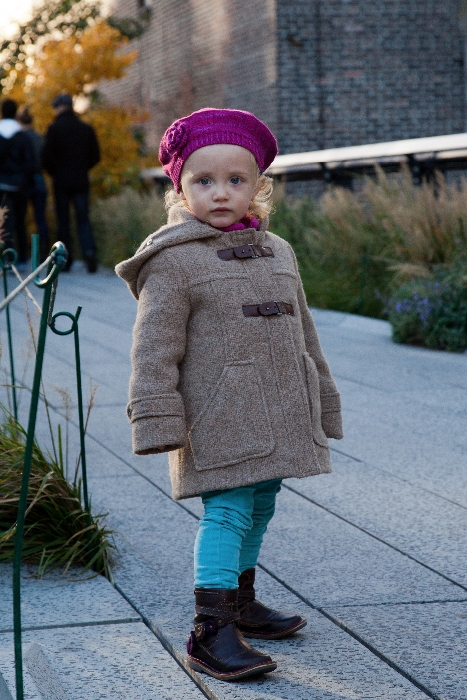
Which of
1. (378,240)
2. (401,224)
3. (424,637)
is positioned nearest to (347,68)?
(378,240)

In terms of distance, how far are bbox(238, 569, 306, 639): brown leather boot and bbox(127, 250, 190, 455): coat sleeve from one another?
52cm

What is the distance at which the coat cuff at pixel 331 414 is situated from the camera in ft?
9.75

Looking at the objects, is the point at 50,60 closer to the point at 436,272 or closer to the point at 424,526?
the point at 436,272

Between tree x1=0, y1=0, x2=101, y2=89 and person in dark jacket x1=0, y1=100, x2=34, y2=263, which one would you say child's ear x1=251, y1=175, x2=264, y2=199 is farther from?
tree x1=0, y1=0, x2=101, y2=89

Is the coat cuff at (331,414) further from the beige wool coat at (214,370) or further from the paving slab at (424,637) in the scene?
the paving slab at (424,637)

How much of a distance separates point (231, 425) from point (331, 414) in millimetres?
408

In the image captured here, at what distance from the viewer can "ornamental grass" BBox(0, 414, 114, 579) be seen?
3.38 meters

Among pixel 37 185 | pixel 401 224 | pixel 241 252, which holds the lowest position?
pixel 241 252

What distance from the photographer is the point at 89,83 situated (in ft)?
56.9

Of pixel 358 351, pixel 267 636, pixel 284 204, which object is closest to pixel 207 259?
pixel 267 636

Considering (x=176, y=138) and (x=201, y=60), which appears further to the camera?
(x=201, y=60)

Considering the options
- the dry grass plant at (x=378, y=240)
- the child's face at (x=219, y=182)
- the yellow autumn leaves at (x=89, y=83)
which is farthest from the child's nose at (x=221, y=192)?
the yellow autumn leaves at (x=89, y=83)

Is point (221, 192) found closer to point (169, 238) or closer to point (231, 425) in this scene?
point (169, 238)

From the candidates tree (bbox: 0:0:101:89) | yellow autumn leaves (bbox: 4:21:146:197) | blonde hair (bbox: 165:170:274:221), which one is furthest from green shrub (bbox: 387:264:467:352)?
tree (bbox: 0:0:101:89)
